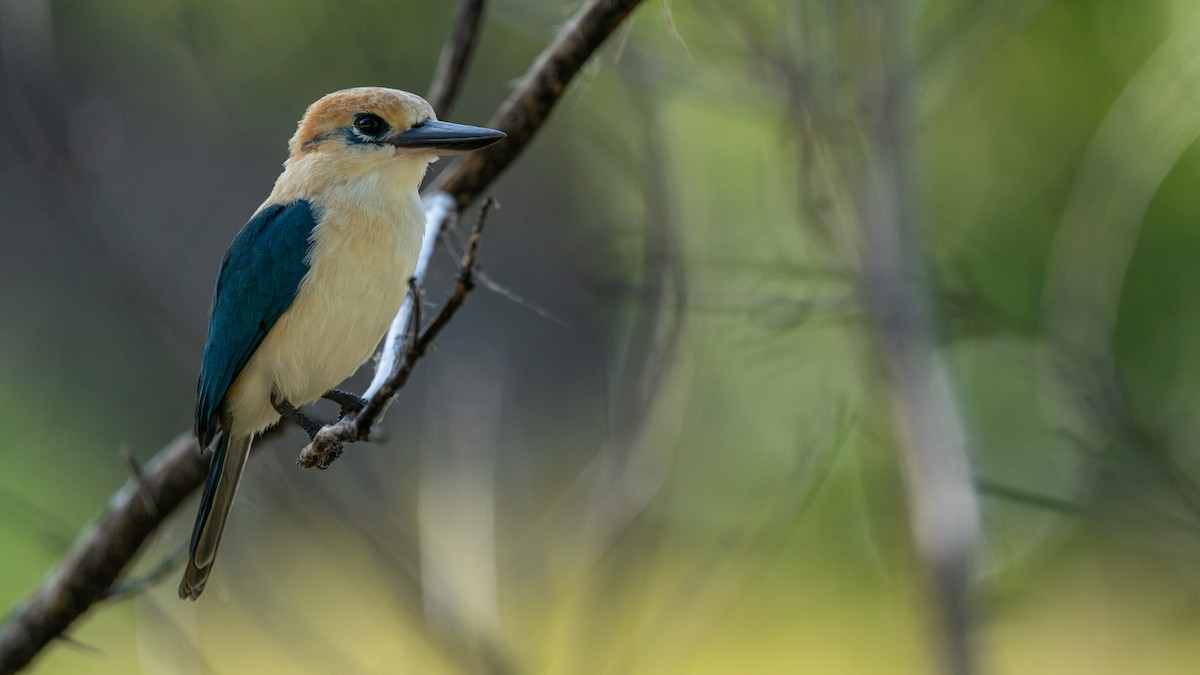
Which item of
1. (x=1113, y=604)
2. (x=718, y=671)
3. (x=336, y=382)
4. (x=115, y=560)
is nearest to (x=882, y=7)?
(x=336, y=382)

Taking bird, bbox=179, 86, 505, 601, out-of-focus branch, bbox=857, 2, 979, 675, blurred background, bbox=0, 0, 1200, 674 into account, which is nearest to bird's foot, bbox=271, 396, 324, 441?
bird, bbox=179, 86, 505, 601

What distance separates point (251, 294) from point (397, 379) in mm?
843

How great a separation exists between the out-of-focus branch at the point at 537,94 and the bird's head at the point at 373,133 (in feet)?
1.00

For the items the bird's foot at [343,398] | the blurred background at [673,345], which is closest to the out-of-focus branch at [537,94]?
the blurred background at [673,345]

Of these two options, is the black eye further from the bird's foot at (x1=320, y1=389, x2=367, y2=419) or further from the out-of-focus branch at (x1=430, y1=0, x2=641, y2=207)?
the bird's foot at (x1=320, y1=389, x2=367, y2=419)

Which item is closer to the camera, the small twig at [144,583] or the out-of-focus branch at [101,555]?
the small twig at [144,583]

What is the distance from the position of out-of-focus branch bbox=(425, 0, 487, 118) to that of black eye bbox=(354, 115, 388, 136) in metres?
0.41

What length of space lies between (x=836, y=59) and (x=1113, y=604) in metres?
3.76

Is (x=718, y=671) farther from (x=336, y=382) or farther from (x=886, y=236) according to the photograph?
(x=336, y=382)

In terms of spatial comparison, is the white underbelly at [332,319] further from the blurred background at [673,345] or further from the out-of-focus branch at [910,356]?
the out-of-focus branch at [910,356]

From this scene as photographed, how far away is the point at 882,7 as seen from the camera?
2.73 meters

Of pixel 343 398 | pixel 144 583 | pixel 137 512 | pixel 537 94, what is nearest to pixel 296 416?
pixel 343 398

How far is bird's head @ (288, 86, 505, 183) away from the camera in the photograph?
208 cm

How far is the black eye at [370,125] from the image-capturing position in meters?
2.15
